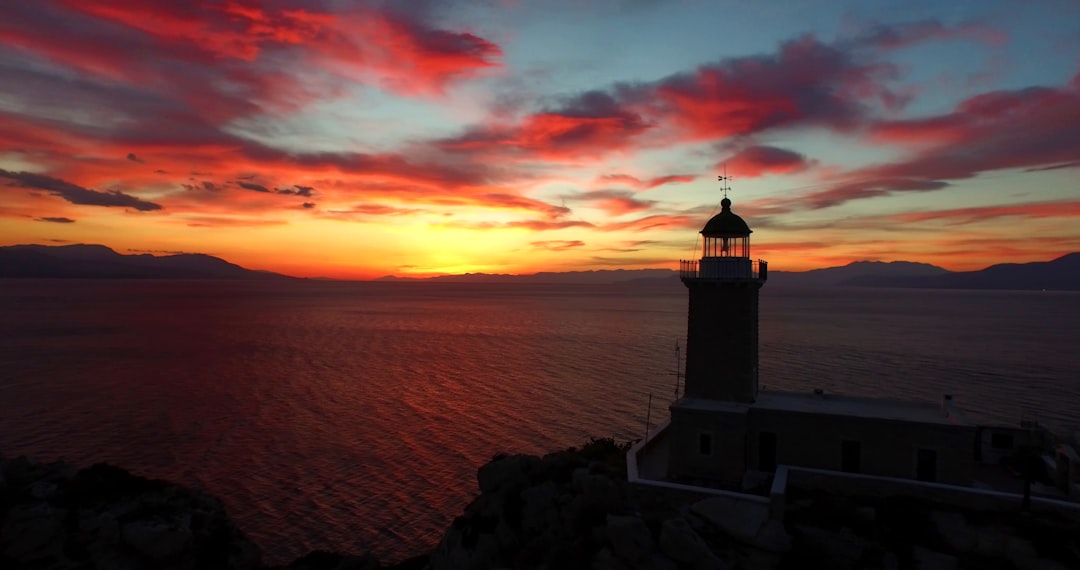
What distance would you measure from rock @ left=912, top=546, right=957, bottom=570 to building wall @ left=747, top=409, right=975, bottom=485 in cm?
388

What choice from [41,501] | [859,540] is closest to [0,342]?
[41,501]

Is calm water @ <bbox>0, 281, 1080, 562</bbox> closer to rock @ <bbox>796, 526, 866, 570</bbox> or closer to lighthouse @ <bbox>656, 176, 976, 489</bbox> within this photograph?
lighthouse @ <bbox>656, 176, 976, 489</bbox>

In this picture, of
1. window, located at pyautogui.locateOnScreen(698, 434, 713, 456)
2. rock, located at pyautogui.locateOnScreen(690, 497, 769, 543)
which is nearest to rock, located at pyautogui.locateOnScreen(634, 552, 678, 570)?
rock, located at pyautogui.locateOnScreen(690, 497, 769, 543)

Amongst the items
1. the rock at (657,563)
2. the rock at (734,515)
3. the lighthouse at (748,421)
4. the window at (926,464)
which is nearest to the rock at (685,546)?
the rock at (657,563)

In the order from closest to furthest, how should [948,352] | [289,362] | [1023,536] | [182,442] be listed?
[1023,536], [182,442], [289,362], [948,352]

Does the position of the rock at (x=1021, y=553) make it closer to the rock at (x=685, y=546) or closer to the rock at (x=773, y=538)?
the rock at (x=773, y=538)

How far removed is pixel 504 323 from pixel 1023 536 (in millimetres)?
115414

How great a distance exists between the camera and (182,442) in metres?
39.1

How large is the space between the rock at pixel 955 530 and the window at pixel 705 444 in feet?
23.0

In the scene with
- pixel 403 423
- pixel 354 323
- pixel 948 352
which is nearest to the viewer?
pixel 403 423

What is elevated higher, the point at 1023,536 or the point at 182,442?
the point at 1023,536

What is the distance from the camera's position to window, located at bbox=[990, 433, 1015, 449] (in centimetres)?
2312

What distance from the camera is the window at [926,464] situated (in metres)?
20.1

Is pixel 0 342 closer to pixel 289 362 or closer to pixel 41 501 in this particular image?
pixel 289 362
